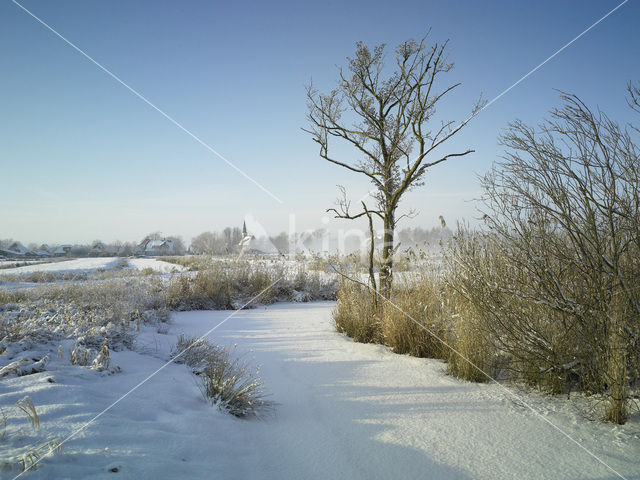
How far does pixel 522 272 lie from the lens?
9.37 feet

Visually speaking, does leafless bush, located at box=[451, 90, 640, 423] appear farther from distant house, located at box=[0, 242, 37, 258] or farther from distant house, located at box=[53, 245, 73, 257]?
distant house, located at box=[53, 245, 73, 257]

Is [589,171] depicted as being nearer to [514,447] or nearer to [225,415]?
[514,447]

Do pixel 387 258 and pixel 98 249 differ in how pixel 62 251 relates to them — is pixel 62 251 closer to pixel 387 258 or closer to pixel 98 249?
pixel 98 249

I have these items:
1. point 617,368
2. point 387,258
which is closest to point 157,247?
point 387,258

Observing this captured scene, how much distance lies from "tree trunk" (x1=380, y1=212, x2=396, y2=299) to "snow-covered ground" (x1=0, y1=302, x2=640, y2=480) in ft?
6.71

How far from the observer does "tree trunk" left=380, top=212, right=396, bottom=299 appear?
5.47m

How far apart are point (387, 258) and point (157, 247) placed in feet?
98.0

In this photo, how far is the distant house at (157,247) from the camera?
96.3 feet

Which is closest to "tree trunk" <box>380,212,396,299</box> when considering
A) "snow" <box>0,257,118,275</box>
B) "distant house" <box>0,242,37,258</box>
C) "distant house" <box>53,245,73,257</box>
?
"distant house" <box>0,242,37,258</box>

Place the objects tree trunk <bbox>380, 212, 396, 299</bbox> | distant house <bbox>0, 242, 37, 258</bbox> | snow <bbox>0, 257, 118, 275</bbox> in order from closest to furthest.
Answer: tree trunk <bbox>380, 212, 396, 299</bbox> < distant house <bbox>0, 242, 37, 258</bbox> < snow <bbox>0, 257, 118, 275</bbox>

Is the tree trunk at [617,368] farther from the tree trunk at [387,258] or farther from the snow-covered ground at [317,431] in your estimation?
the tree trunk at [387,258]

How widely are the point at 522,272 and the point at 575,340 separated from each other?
0.66 m

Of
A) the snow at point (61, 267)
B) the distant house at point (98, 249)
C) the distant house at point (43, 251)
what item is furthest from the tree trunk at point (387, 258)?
the distant house at point (98, 249)

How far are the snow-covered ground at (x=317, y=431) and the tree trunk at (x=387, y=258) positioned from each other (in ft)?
6.71
